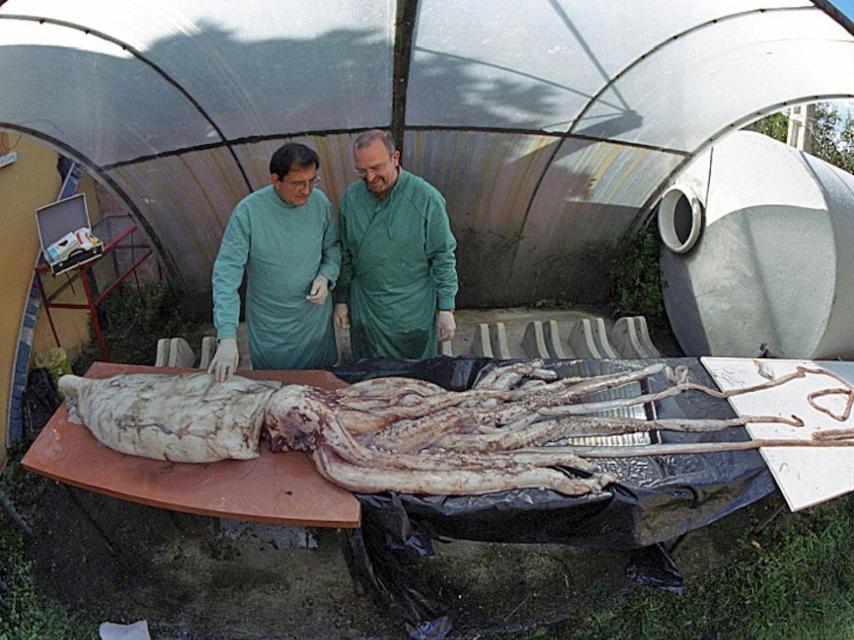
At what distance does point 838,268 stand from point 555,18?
2202 mm

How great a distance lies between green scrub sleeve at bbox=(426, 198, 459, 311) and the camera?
396cm

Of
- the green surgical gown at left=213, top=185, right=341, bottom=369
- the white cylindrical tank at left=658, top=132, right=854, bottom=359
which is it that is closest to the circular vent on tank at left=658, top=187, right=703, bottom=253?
the white cylindrical tank at left=658, top=132, right=854, bottom=359

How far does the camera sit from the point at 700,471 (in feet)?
10.7

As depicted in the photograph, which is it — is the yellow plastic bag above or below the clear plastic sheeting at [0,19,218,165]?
below

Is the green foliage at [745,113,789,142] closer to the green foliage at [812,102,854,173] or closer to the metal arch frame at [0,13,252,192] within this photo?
the green foliage at [812,102,854,173]

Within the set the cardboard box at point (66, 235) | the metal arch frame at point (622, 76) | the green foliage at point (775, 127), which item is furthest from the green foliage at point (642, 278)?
the green foliage at point (775, 127)

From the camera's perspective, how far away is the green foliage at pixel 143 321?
5777 mm

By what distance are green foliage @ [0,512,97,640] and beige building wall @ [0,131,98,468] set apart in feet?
3.75

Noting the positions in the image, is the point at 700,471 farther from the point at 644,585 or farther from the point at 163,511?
the point at 163,511

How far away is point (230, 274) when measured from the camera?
3.63 metres

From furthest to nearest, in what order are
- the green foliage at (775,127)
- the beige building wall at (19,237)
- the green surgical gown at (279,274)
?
the green foliage at (775,127)
the beige building wall at (19,237)
the green surgical gown at (279,274)

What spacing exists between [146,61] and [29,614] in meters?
3.05

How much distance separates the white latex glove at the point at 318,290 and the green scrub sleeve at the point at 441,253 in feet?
2.08

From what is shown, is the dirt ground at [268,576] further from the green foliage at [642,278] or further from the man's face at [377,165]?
the green foliage at [642,278]
